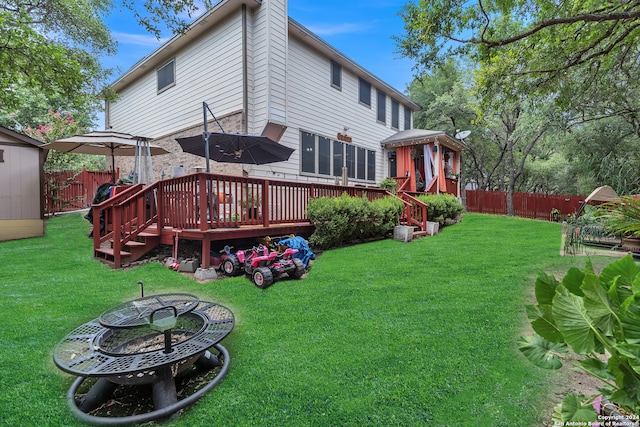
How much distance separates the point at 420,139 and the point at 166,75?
9.91 meters

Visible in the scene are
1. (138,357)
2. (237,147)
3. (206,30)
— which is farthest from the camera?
(206,30)

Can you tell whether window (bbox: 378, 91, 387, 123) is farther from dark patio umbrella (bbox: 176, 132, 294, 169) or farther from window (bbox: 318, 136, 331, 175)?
dark patio umbrella (bbox: 176, 132, 294, 169)

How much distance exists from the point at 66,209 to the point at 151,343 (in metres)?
12.4

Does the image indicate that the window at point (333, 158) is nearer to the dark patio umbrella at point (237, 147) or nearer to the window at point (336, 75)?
the window at point (336, 75)

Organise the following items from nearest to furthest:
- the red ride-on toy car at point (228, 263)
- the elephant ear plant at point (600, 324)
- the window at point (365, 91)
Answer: the elephant ear plant at point (600, 324), the red ride-on toy car at point (228, 263), the window at point (365, 91)

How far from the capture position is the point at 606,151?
13.6 meters

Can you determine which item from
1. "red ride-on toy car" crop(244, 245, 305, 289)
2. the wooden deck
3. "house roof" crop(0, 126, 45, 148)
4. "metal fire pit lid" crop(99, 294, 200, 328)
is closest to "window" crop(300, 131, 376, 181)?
the wooden deck

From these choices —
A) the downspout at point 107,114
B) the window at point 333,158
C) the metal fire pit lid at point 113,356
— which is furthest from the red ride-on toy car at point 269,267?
the downspout at point 107,114

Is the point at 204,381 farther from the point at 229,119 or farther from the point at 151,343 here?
the point at 229,119

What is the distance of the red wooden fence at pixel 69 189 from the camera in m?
10.5

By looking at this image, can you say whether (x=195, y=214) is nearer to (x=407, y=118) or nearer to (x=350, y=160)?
(x=350, y=160)

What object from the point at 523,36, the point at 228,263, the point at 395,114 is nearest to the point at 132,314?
the point at 228,263

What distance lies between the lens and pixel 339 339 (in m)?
2.74

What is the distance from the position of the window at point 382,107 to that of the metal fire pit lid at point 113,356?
41.1 feet
